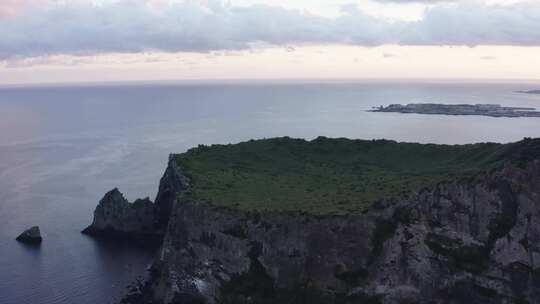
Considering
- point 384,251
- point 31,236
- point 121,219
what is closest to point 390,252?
point 384,251

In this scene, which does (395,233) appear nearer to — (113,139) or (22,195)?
(22,195)

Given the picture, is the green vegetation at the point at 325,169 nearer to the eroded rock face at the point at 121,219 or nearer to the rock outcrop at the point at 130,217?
the rock outcrop at the point at 130,217

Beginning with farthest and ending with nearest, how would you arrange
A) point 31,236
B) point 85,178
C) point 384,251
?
point 85,178
point 31,236
point 384,251

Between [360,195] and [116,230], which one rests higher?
[360,195]

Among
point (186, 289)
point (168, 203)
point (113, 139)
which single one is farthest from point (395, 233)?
point (113, 139)

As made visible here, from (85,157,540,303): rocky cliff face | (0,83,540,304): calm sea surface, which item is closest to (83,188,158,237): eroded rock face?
(0,83,540,304): calm sea surface

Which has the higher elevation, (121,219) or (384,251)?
(384,251)

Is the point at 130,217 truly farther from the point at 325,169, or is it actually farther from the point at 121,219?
the point at 325,169
